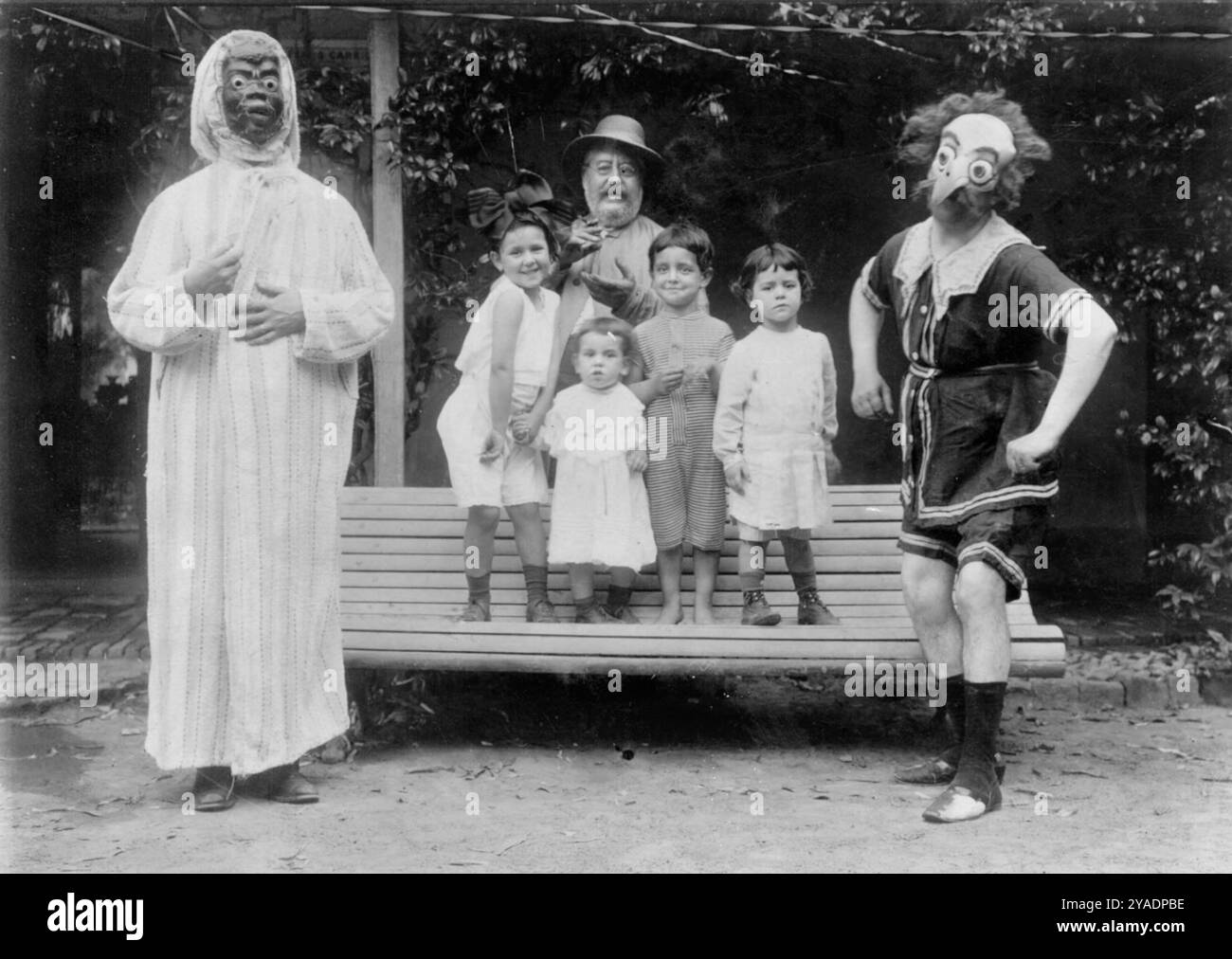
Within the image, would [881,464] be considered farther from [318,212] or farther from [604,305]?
[318,212]

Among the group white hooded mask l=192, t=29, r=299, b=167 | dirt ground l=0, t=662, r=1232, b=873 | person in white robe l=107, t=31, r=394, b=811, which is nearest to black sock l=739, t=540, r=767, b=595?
dirt ground l=0, t=662, r=1232, b=873

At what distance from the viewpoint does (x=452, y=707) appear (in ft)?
16.9

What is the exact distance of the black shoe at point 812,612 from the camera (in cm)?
466

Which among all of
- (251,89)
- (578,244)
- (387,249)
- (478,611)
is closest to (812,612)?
(478,611)

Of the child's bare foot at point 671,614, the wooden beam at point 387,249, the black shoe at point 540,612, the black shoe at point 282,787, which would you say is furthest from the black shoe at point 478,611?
the wooden beam at point 387,249

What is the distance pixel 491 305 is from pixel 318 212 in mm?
848

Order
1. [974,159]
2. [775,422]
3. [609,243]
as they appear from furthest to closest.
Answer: [609,243]
[775,422]
[974,159]

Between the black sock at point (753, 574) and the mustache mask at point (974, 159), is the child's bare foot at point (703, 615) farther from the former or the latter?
the mustache mask at point (974, 159)

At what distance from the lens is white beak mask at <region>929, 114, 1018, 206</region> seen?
3.91 m

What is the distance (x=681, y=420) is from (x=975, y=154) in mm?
1373

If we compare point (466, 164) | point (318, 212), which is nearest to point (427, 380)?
point (466, 164)

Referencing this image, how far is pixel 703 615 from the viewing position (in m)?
4.73

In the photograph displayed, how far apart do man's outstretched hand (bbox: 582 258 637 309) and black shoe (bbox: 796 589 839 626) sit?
4.11 feet

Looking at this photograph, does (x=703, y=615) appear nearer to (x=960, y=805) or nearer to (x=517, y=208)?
(x=960, y=805)
